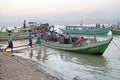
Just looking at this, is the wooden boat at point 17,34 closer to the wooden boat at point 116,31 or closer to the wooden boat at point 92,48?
the wooden boat at point 92,48

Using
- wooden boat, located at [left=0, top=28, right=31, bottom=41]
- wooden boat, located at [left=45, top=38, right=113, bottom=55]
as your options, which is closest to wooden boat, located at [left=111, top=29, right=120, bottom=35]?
wooden boat, located at [left=0, top=28, right=31, bottom=41]

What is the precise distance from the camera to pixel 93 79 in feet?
41.2

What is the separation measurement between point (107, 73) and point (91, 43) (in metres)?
7.44

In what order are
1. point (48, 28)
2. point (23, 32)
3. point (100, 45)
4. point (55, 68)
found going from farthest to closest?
point (48, 28) < point (23, 32) < point (100, 45) < point (55, 68)

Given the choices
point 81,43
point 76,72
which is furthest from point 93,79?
point 81,43

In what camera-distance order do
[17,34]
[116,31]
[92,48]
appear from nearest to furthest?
1. [92,48]
2. [17,34]
3. [116,31]

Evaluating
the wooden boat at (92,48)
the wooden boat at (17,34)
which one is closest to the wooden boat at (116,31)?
the wooden boat at (17,34)

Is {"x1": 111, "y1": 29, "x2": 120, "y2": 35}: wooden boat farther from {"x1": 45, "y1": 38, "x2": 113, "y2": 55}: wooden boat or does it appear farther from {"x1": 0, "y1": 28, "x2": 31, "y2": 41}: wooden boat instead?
{"x1": 45, "y1": 38, "x2": 113, "y2": 55}: wooden boat

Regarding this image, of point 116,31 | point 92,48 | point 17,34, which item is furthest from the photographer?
point 116,31

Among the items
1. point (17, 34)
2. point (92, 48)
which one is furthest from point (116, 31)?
point (92, 48)

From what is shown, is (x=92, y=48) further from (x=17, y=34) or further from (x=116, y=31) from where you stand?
(x=116, y=31)

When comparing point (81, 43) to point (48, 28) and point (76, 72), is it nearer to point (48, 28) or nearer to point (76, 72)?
point (76, 72)

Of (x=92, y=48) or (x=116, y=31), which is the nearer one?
(x=92, y=48)

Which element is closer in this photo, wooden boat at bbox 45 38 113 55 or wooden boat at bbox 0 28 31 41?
wooden boat at bbox 45 38 113 55
